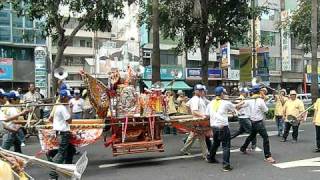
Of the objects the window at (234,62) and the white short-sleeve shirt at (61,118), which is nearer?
the white short-sleeve shirt at (61,118)

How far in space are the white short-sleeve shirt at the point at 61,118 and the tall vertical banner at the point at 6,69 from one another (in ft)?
109

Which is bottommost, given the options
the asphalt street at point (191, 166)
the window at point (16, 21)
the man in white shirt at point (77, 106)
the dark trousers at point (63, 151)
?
the asphalt street at point (191, 166)

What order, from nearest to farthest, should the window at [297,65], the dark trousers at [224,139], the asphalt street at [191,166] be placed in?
1. the asphalt street at [191,166]
2. the dark trousers at [224,139]
3. the window at [297,65]

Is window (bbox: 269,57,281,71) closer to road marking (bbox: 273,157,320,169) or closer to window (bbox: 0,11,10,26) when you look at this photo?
window (bbox: 0,11,10,26)

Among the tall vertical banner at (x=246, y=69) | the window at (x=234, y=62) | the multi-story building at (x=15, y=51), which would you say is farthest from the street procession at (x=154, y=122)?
the window at (x=234, y=62)

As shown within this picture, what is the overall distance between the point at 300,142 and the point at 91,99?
24.0ft

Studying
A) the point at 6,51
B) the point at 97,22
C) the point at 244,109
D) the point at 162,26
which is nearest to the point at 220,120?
the point at 244,109

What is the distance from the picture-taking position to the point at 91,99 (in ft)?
39.2

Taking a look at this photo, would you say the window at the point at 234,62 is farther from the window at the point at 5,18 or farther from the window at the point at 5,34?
the window at the point at 5,18

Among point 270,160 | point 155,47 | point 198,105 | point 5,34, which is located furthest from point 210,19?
point 5,34

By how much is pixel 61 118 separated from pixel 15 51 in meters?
34.7

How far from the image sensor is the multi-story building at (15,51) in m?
41.8

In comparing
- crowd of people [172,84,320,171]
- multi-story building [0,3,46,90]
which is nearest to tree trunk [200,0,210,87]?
crowd of people [172,84,320,171]

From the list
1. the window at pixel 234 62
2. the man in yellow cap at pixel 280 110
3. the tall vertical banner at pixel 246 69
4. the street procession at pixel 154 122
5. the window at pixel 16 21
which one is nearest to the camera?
the street procession at pixel 154 122
